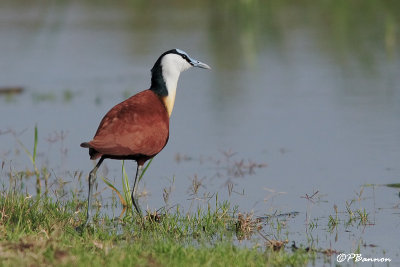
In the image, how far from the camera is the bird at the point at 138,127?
19.0ft

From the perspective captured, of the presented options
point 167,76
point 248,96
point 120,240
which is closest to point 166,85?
point 167,76

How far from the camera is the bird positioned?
579 centimetres

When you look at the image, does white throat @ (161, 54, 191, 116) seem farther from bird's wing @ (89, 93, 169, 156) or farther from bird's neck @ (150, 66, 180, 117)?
bird's wing @ (89, 93, 169, 156)

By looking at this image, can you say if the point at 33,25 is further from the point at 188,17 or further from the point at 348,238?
the point at 348,238

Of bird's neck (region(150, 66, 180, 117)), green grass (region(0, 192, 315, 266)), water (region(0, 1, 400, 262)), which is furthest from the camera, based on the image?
water (region(0, 1, 400, 262))

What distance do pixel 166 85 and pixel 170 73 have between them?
0.33ft

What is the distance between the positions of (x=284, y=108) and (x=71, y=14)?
9948 mm

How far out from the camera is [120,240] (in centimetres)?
546

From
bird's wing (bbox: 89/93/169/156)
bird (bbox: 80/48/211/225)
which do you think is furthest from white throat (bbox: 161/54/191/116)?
bird's wing (bbox: 89/93/169/156)

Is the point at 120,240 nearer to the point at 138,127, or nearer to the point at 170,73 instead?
the point at 138,127

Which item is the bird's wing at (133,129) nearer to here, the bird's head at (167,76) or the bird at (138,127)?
the bird at (138,127)

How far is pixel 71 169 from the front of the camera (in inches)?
303

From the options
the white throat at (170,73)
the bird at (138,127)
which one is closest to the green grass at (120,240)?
the bird at (138,127)

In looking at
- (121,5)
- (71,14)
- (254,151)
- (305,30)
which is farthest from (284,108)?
(121,5)
